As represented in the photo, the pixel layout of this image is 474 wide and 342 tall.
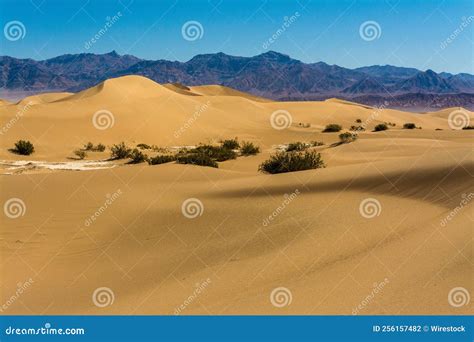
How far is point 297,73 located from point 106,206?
194566 millimetres

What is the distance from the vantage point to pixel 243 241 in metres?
7.52

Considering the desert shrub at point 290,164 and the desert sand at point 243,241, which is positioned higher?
the desert shrub at point 290,164

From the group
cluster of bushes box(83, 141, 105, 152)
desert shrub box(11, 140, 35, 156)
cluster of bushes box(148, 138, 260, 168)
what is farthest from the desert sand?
cluster of bushes box(83, 141, 105, 152)

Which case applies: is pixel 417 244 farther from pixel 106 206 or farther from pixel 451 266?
pixel 106 206
